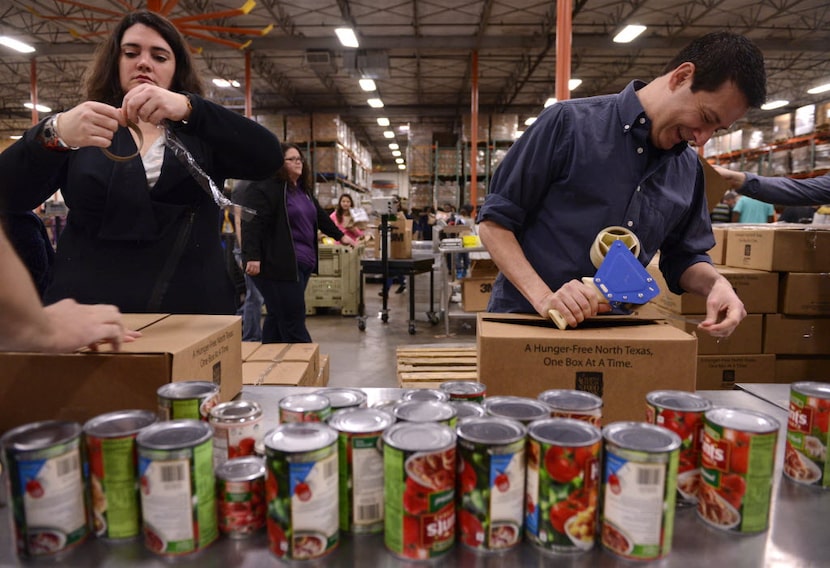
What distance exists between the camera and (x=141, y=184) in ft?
4.66

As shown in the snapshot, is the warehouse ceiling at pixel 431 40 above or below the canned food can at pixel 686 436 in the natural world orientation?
above

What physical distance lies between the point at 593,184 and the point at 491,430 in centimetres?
99

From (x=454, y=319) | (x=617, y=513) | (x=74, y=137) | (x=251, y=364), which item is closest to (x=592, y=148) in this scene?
(x=617, y=513)

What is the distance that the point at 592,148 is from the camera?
5.02ft

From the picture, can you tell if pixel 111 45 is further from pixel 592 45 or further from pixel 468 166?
pixel 468 166

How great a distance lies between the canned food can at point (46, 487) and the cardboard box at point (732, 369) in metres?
3.32

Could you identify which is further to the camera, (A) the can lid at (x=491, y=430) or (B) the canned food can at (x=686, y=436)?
(B) the canned food can at (x=686, y=436)

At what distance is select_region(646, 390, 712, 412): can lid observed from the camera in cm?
83

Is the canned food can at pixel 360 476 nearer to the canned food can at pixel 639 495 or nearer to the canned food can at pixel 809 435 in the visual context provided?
the canned food can at pixel 639 495

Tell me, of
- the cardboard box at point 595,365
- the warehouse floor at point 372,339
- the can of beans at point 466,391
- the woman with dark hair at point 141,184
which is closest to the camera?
the can of beans at point 466,391

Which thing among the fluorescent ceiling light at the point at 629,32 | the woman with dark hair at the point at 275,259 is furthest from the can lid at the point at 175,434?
the fluorescent ceiling light at the point at 629,32

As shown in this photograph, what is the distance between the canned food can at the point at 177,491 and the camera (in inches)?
26.0

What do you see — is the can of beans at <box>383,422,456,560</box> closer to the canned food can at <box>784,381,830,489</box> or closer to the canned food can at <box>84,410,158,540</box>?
the canned food can at <box>84,410,158,540</box>

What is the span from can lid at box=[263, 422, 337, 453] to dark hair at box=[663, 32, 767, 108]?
123cm
